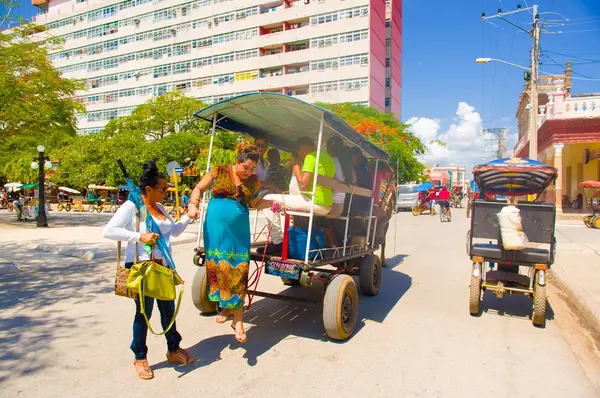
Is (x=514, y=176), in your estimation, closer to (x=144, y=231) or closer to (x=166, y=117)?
(x=144, y=231)

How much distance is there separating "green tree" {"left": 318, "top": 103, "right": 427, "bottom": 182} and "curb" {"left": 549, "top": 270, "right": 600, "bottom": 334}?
773 inches

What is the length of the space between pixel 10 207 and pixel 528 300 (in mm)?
36051

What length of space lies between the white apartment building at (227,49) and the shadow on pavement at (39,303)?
37440mm

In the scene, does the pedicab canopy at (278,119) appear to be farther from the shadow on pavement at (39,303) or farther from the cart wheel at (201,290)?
the shadow on pavement at (39,303)

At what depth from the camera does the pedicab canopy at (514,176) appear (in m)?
6.74

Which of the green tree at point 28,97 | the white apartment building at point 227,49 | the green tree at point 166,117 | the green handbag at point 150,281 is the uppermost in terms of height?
the white apartment building at point 227,49

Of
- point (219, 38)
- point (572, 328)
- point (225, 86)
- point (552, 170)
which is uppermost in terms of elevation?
point (219, 38)

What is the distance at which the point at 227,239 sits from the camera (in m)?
4.17

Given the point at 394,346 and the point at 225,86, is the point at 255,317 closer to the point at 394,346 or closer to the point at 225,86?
the point at 394,346

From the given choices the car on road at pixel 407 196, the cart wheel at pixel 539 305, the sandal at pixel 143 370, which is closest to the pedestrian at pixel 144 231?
the sandal at pixel 143 370

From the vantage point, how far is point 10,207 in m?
33.2

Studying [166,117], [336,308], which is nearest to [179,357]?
[336,308]

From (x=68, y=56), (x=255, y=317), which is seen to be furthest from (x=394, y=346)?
(x=68, y=56)

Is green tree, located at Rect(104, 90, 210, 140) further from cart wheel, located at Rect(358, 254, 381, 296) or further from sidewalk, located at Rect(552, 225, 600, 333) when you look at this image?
cart wheel, located at Rect(358, 254, 381, 296)
